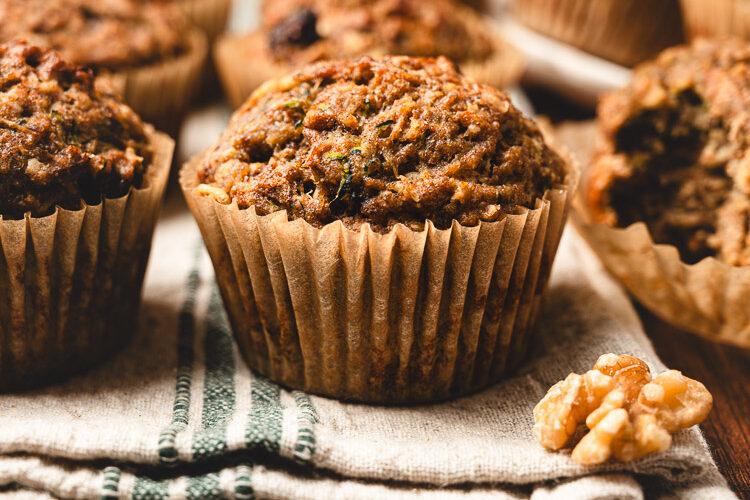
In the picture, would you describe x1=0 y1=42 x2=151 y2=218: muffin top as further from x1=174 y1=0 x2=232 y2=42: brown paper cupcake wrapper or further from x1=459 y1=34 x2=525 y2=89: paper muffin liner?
x1=174 y1=0 x2=232 y2=42: brown paper cupcake wrapper

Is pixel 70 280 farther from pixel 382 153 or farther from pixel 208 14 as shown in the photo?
pixel 208 14

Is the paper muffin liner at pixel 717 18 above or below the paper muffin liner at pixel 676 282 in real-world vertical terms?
above

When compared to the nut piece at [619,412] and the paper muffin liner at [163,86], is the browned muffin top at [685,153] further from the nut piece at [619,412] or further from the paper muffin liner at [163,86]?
the paper muffin liner at [163,86]

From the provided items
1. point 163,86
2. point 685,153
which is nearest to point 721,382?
point 685,153

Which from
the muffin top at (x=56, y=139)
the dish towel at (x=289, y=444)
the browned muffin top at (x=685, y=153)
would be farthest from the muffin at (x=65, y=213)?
the browned muffin top at (x=685, y=153)

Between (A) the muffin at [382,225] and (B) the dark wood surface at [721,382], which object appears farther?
(B) the dark wood surface at [721,382]

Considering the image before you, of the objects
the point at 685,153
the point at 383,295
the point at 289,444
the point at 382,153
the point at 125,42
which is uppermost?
the point at 382,153
